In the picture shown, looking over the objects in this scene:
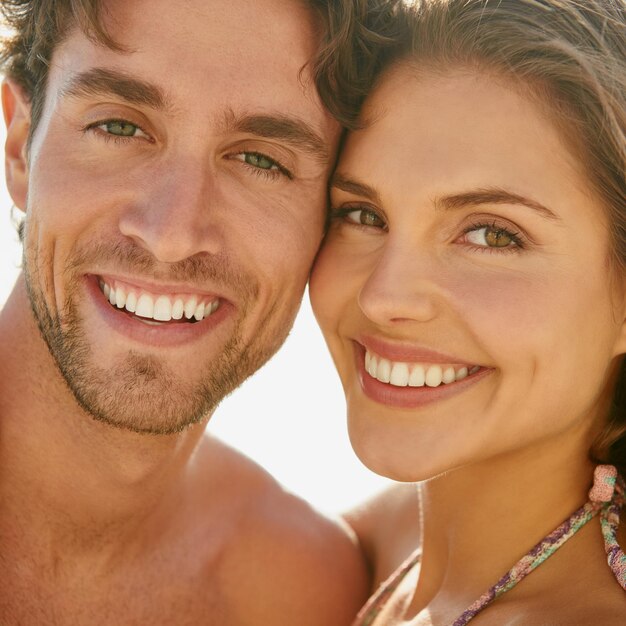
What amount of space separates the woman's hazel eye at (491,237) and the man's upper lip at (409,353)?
0.34 metres

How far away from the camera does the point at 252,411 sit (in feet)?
29.2

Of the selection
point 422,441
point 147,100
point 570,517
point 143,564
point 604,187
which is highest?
point 147,100

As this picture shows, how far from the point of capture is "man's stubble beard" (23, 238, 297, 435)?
324cm

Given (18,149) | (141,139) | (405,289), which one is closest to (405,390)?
(405,289)

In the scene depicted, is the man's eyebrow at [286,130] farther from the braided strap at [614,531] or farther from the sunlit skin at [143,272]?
the braided strap at [614,531]

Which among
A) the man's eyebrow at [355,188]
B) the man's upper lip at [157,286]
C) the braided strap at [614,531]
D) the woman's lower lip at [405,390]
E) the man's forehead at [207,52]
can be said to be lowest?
the braided strap at [614,531]

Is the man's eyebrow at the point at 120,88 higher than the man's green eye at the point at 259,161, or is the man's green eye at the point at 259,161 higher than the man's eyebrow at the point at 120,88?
the man's eyebrow at the point at 120,88

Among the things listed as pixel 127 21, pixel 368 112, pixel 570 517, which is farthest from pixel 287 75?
pixel 570 517

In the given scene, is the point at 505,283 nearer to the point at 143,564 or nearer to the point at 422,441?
the point at 422,441

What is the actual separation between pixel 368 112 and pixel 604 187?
0.76 meters

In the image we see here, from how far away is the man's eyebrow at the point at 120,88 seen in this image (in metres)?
3.08

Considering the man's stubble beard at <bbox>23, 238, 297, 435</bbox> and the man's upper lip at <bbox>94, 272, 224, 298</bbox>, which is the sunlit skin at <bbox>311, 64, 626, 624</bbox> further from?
the man's stubble beard at <bbox>23, 238, 297, 435</bbox>

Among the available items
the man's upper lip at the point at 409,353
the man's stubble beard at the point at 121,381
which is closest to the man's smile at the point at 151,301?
the man's stubble beard at the point at 121,381

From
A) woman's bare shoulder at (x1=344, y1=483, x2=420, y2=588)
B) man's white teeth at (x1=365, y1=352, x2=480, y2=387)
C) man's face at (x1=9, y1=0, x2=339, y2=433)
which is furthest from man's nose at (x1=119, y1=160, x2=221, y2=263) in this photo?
woman's bare shoulder at (x1=344, y1=483, x2=420, y2=588)
